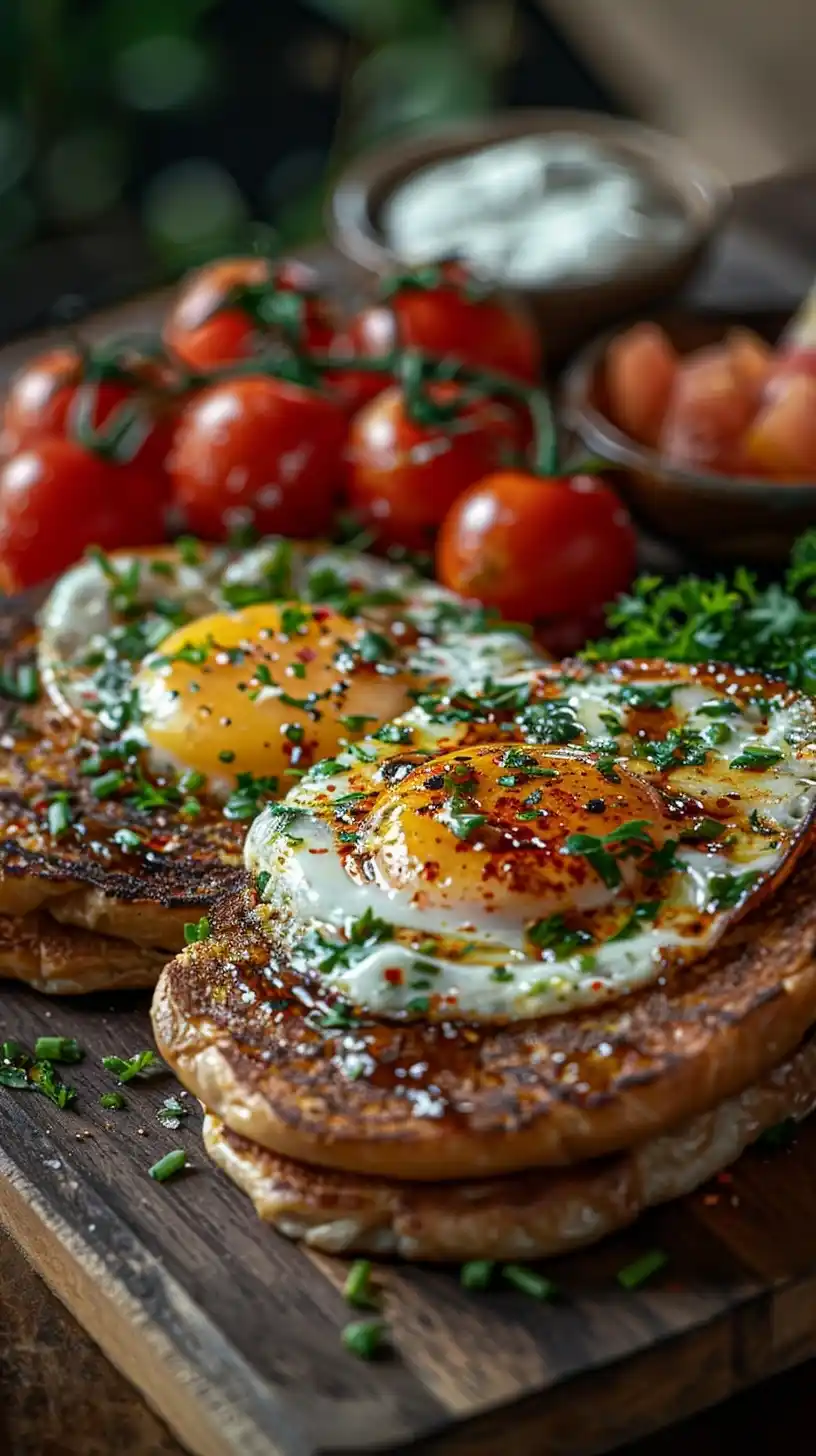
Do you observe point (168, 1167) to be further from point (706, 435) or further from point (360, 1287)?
point (706, 435)

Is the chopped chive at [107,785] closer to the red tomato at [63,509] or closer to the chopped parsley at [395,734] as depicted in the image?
the chopped parsley at [395,734]

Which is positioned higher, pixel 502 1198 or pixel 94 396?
pixel 94 396

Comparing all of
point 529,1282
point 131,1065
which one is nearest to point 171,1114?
→ point 131,1065

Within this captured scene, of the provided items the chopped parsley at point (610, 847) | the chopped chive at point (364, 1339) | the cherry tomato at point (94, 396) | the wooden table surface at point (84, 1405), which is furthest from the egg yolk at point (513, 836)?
the cherry tomato at point (94, 396)

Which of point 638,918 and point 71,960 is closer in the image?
point 638,918

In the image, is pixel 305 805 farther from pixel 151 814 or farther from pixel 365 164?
pixel 365 164

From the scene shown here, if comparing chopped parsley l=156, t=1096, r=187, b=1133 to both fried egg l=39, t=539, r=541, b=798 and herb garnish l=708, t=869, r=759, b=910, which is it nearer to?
fried egg l=39, t=539, r=541, b=798

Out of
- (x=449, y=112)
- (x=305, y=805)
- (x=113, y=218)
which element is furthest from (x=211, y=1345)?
(x=113, y=218)
